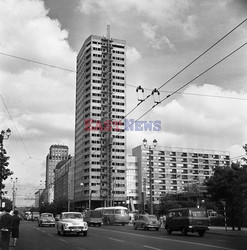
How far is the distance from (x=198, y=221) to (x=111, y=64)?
107996 mm

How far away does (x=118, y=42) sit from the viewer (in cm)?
13488

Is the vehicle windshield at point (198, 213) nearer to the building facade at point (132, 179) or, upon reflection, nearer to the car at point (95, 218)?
the car at point (95, 218)

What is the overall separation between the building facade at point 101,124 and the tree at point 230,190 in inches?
3285

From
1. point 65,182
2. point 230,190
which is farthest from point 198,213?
point 65,182

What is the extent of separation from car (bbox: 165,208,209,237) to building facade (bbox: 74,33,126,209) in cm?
8950

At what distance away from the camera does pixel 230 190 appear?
34.0 m

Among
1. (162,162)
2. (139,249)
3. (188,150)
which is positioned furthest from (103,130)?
(139,249)

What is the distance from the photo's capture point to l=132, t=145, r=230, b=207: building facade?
136 metres

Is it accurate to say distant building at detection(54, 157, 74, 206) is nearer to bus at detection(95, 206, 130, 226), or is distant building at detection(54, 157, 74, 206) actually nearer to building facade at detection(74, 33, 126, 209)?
building facade at detection(74, 33, 126, 209)

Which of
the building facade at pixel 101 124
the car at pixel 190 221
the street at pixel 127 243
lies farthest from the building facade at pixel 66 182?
the street at pixel 127 243

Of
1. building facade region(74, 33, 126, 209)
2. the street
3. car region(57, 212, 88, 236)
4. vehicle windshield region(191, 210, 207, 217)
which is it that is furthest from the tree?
building facade region(74, 33, 126, 209)

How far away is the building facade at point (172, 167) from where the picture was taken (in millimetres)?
135875

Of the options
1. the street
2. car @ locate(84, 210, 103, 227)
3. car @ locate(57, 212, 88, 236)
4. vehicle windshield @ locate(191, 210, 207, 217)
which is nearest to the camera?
the street

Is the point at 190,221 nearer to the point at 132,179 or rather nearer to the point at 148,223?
the point at 148,223
